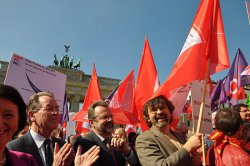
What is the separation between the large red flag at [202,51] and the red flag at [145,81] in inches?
92.8

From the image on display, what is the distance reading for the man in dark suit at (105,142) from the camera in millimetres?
3243

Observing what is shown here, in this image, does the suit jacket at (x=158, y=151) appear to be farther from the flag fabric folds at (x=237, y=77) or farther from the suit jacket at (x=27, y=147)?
the flag fabric folds at (x=237, y=77)

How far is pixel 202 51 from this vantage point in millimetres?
3838

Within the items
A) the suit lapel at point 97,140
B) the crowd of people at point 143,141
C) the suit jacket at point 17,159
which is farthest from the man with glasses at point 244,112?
the suit jacket at point 17,159

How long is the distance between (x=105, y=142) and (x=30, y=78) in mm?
1556

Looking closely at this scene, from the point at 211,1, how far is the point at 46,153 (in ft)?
9.94

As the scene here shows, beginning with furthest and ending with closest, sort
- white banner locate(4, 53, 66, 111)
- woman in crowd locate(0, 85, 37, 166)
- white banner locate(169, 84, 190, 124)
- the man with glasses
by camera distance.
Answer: the man with glasses
white banner locate(169, 84, 190, 124)
white banner locate(4, 53, 66, 111)
woman in crowd locate(0, 85, 37, 166)

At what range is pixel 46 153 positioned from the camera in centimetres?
292

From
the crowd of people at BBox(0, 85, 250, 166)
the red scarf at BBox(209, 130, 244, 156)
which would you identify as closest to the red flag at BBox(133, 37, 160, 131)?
the crowd of people at BBox(0, 85, 250, 166)

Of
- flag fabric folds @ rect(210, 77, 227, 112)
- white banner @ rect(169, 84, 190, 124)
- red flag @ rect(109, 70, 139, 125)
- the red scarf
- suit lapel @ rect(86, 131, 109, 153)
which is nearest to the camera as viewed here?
the red scarf

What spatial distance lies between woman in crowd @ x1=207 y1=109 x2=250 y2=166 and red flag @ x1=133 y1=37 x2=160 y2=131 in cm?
292

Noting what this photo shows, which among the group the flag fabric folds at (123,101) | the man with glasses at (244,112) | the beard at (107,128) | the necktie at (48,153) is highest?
the flag fabric folds at (123,101)

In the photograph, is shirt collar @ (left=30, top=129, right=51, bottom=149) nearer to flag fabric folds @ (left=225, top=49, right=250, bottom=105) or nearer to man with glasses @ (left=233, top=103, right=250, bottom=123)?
man with glasses @ (left=233, top=103, right=250, bottom=123)

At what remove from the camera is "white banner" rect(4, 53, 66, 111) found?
13.1 feet
